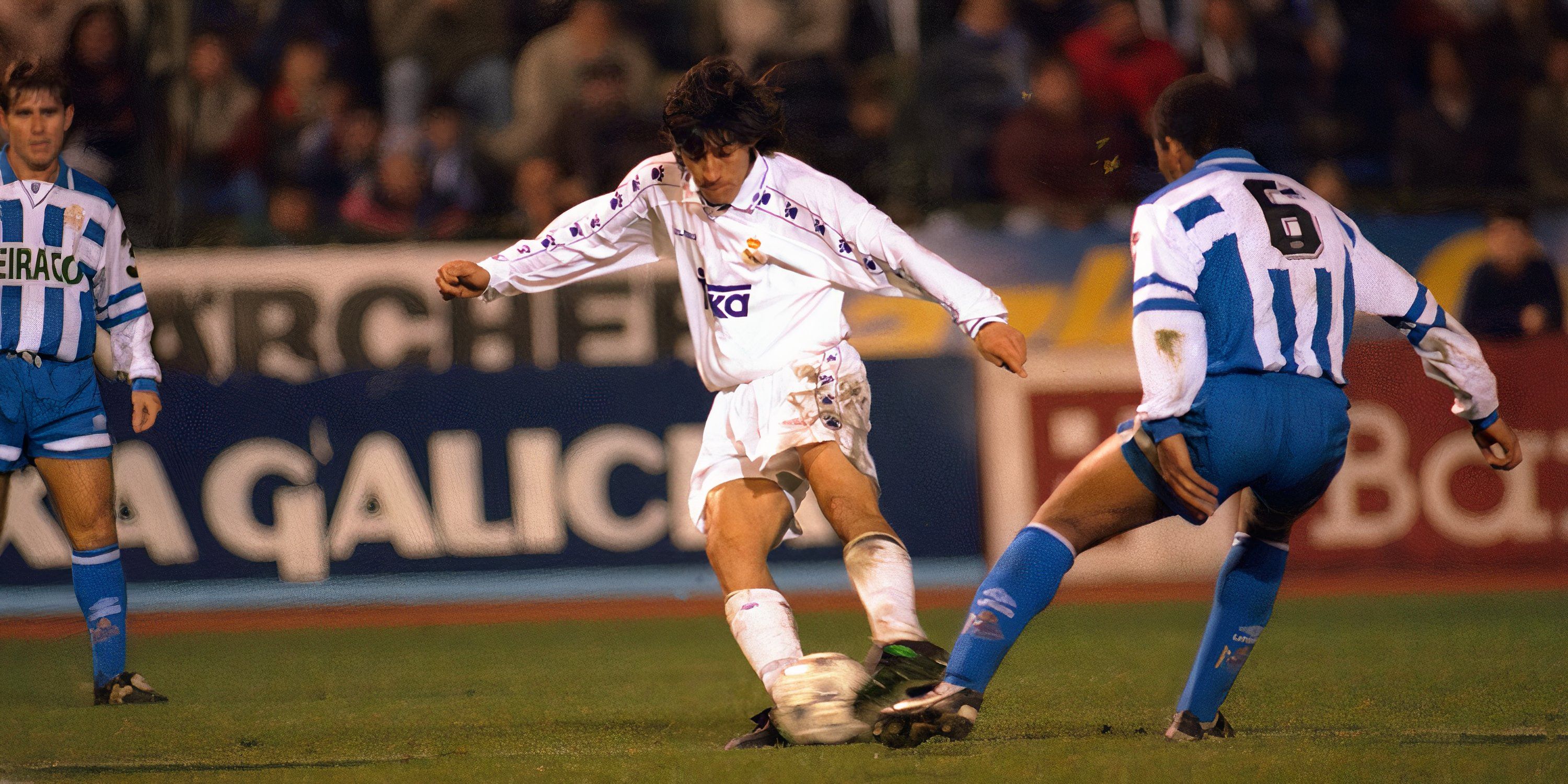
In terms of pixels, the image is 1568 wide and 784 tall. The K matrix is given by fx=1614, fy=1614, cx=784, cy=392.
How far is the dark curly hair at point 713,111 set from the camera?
425 centimetres

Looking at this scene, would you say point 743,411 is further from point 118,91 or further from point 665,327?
point 118,91

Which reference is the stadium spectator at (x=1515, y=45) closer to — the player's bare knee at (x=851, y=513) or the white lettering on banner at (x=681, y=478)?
the white lettering on banner at (x=681, y=478)

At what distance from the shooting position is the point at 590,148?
9.22 m

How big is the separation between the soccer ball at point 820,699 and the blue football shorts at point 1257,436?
2.89ft

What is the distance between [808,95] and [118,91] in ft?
12.7

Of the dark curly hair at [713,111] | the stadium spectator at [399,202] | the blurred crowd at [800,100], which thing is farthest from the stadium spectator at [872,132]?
the dark curly hair at [713,111]

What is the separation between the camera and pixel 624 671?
615 centimetres

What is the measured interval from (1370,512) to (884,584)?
4.95 m

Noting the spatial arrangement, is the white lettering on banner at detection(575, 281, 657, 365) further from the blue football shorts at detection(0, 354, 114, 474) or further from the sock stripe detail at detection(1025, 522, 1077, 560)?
the sock stripe detail at detection(1025, 522, 1077, 560)

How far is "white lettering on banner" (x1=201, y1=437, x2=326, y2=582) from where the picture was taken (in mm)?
8250

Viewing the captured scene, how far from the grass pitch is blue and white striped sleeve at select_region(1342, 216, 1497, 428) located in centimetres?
88

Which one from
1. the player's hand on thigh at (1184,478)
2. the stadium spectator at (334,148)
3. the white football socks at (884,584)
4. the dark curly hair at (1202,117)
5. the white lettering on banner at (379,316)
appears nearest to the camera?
the player's hand on thigh at (1184,478)

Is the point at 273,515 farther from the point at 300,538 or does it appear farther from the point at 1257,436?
the point at 1257,436

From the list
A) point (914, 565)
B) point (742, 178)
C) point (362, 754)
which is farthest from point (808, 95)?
point (362, 754)
